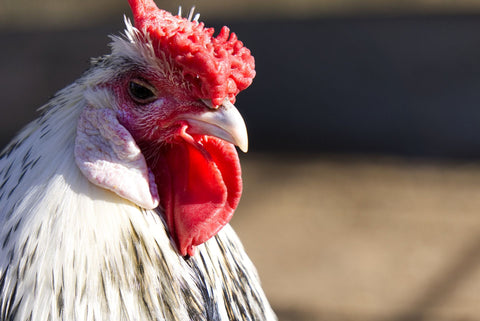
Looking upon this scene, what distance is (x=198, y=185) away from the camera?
182 centimetres

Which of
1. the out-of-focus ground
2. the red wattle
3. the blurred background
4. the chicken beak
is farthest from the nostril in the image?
the blurred background

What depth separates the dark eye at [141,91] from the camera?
1.72 m

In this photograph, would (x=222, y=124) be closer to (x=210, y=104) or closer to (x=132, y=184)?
(x=210, y=104)

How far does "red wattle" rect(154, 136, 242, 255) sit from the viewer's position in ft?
5.84

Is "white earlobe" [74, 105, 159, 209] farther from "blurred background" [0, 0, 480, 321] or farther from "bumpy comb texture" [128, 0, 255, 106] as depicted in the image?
"blurred background" [0, 0, 480, 321]

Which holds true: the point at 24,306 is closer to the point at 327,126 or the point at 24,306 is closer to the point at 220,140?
the point at 220,140

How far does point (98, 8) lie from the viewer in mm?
6992

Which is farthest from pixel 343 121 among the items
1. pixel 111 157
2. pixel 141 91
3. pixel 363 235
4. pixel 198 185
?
pixel 111 157

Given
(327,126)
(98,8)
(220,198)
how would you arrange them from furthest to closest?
(98,8)
(327,126)
(220,198)

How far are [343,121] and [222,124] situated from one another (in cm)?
465

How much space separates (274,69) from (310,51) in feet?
1.34

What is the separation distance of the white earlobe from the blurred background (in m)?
2.65

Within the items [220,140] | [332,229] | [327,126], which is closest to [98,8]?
[327,126]

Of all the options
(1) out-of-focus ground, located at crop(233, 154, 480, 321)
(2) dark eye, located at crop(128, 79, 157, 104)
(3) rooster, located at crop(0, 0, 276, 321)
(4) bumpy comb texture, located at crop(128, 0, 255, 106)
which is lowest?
(1) out-of-focus ground, located at crop(233, 154, 480, 321)
